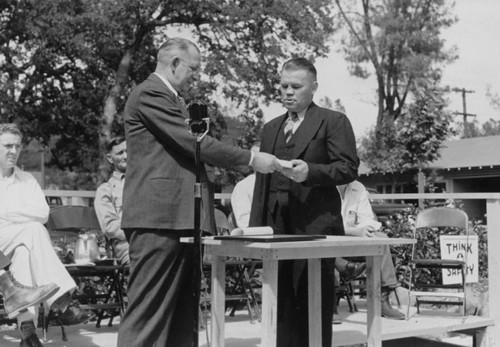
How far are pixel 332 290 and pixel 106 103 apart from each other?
21.2m

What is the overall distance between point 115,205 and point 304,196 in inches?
81.8

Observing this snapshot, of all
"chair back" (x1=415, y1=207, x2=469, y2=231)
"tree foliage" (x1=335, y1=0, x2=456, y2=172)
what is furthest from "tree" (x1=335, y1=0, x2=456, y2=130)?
"chair back" (x1=415, y1=207, x2=469, y2=231)

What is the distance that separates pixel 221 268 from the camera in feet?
12.5

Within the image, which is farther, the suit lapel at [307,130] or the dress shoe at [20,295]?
the dress shoe at [20,295]

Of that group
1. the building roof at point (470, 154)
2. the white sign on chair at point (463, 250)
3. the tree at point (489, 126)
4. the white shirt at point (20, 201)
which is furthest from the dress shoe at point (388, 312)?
the tree at point (489, 126)

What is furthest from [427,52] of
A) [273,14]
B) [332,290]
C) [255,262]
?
[332,290]

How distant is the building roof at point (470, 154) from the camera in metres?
27.4

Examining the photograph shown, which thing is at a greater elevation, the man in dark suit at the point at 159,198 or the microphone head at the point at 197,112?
the microphone head at the point at 197,112

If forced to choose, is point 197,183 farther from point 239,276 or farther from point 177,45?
point 239,276

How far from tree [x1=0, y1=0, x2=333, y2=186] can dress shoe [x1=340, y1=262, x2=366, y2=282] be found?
15.8 metres

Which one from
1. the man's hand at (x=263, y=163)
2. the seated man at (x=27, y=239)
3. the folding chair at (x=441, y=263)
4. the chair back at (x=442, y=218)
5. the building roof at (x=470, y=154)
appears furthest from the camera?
the building roof at (x=470, y=154)

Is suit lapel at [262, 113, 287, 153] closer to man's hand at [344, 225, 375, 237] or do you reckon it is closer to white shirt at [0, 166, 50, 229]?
white shirt at [0, 166, 50, 229]

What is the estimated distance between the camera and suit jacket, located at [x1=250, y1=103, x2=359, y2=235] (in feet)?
12.7

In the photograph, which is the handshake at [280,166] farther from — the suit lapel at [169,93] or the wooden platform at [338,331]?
the wooden platform at [338,331]
